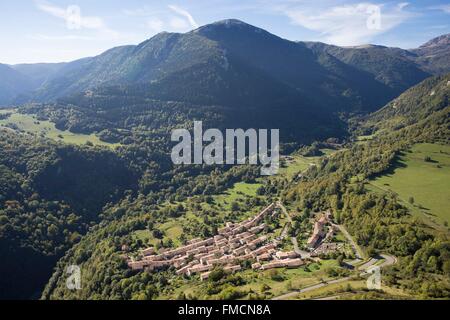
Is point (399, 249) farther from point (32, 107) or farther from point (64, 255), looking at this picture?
point (32, 107)

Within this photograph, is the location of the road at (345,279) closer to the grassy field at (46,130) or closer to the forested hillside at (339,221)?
the forested hillside at (339,221)

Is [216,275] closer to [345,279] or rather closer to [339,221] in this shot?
[345,279]

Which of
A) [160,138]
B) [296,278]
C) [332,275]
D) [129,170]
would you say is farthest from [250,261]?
[160,138]

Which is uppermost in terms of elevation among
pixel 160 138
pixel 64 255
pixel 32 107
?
pixel 32 107

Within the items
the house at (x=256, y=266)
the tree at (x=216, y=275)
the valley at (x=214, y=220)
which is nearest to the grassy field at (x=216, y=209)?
the valley at (x=214, y=220)

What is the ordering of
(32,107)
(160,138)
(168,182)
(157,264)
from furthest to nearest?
(32,107) < (160,138) < (168,182) < (157,264)

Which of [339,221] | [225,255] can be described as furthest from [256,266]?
[339,221]
